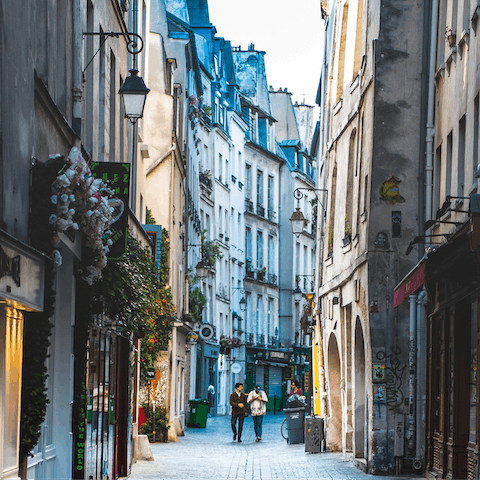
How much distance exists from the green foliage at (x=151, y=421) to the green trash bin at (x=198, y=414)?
736cm

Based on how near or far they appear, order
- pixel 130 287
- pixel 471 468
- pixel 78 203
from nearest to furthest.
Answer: pixel 78 203, pixel 130 287, pixel 471 468

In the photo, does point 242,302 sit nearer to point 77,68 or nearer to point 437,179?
point 437,179

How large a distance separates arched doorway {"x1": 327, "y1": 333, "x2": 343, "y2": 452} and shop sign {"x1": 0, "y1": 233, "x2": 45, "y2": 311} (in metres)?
15.3

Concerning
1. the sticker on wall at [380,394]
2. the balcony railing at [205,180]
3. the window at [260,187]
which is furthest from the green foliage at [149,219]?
the window at [260,187]

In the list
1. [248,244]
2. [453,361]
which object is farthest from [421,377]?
[248,244]

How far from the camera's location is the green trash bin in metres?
32.1

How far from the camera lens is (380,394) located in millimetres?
16703

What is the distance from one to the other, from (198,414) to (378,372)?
639 inches

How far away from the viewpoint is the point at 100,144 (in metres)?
13.3

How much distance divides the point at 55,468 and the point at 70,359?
43.7 inches

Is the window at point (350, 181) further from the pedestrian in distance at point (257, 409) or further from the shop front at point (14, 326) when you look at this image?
the shop front at point (14, 326)

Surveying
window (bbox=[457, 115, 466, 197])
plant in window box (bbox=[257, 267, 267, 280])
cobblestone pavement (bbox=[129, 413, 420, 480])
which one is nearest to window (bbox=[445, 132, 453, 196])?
window (bbox=[457, 115, 466, 197])

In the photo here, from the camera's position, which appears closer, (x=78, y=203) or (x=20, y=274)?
(x=20, y=274)

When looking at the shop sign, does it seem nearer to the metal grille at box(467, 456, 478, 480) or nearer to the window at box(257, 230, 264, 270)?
the metal grille at box(467, 456, 478, 480)
